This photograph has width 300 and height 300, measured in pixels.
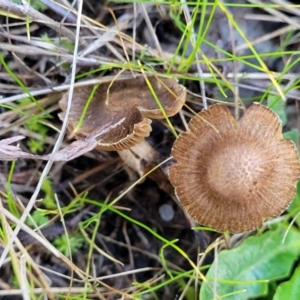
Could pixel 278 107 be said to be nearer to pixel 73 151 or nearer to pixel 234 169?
pixel 234 169

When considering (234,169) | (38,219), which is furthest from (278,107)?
(38,219)

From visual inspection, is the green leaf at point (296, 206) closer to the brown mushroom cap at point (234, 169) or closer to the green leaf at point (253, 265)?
the green leaf at point (253, 265)

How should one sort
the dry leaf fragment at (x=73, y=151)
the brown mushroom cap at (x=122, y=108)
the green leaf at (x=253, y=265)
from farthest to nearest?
the green leaf at (x=253, y=265), the brown mushroom cap at (x=122, y=108), the dry leaf fragment at (x=73, y=151)

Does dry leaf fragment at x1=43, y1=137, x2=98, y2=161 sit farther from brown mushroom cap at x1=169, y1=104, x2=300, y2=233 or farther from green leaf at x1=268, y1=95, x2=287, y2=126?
green leaf at x1=268, y1=95, x2=287, y2=126

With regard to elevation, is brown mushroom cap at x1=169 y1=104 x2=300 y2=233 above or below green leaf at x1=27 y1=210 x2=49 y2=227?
above

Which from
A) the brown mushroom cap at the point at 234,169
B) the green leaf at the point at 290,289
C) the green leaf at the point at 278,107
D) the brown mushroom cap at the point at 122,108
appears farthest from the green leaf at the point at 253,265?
the brown mushroom cap at the point at 122,108

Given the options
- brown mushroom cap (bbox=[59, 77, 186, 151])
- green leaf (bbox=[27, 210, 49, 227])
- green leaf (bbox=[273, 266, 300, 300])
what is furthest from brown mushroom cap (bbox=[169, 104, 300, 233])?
green leaf (bbox=[27, 210, 49, 227])
